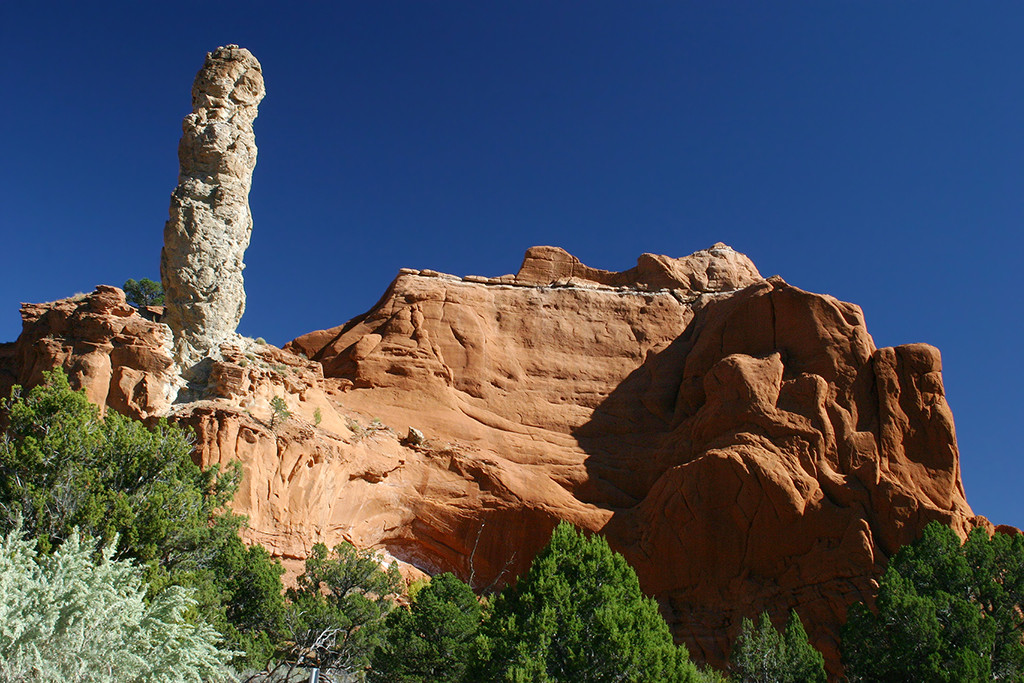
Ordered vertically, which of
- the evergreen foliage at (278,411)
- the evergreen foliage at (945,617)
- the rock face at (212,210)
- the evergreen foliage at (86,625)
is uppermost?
the rock face at (212,210)

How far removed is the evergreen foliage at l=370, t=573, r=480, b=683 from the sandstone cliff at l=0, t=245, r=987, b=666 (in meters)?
7.16

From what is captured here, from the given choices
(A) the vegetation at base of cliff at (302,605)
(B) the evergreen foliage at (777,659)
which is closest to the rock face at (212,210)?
(A) the vegetation at base of cliff at (302,605)

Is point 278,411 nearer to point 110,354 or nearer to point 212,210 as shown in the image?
point 110,354

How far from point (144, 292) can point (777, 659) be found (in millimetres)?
42014

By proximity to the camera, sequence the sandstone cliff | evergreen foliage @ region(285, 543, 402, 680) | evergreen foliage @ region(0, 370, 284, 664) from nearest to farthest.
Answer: evergreen foliage @ region(0, 370, 284, 664)
evergreen foliage @ region(285, 543, 402, 680)
the sandstone cliff

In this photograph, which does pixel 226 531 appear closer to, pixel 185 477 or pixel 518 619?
pixel 185 477

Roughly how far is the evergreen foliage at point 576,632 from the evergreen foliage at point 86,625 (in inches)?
218

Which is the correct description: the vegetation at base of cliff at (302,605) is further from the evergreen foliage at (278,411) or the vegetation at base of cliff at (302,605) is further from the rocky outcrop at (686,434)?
the evergreen foliage at (278,411)

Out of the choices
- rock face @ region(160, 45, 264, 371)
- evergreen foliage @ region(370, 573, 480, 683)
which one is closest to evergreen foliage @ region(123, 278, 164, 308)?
rock face @ region(160, 45, 264, 371)

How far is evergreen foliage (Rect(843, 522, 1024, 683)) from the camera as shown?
65.4ft

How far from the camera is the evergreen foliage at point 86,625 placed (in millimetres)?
12711

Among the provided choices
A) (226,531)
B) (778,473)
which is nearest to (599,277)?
(778,473)

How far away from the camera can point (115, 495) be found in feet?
54.1

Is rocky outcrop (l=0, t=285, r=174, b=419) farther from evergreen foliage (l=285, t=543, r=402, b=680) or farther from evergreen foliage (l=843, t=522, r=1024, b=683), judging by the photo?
evergreen foliage (l=843, t=522, r=1024, b=683)
